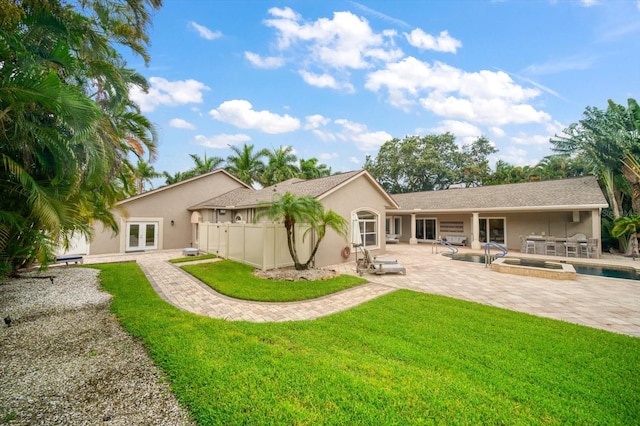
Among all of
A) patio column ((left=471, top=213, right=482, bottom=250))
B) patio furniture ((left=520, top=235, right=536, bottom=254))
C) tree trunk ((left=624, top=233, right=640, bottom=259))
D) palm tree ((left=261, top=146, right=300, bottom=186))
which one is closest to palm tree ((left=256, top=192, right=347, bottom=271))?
patio column ((left=471, top=213, right=482, bottom=250))

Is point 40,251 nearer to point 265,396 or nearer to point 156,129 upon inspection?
point 156,129

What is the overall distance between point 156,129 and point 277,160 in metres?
20.2

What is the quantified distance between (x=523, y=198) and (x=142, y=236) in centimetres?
2841

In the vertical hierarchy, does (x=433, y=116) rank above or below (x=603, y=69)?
above

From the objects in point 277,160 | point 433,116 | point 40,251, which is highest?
point 433,116

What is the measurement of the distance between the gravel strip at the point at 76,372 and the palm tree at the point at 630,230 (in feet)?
78.3

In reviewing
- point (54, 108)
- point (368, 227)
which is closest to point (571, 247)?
point (368, 227)

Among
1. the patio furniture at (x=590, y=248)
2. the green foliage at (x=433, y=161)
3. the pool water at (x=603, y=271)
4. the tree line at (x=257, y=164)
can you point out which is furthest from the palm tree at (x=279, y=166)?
the patio furniture at (x=590, y=248)

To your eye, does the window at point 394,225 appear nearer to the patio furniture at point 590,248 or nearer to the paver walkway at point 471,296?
the patio furniture at point 590,248

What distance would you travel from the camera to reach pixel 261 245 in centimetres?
1245

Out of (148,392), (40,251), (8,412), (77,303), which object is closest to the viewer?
(8,412)

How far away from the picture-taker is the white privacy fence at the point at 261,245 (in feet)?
40.5

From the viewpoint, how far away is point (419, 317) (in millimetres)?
6707

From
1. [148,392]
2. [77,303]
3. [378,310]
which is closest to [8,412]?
[148,392]
